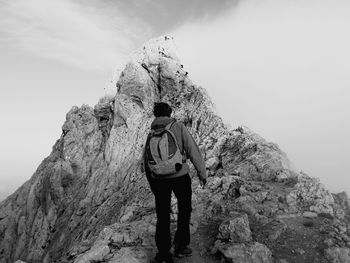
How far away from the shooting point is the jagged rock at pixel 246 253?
34.6ft

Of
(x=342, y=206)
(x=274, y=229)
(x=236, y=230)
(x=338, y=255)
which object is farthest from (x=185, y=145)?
(x=342, y=206)

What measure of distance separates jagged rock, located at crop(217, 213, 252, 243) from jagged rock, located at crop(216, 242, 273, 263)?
0.32 metres

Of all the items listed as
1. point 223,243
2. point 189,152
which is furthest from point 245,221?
point 189,152

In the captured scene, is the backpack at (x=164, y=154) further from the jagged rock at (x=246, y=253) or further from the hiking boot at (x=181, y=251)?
the jagged rock at (x=246, y=253)

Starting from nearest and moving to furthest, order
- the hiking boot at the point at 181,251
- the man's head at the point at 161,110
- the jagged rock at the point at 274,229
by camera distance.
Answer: the man's head at the point at 161,110 → the hiking boot at the point at 181,251 → the jagged rock at the point at 274,229

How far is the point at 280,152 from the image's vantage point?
19594mm

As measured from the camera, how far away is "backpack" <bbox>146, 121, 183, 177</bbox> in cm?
920

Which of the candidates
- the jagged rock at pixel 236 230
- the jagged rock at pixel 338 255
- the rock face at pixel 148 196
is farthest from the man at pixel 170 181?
the jagged rock at pixel 338 255

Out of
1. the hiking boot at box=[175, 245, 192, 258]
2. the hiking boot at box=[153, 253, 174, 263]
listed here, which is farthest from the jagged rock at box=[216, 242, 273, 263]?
the hiking boot at box=[153, 253, 174, 263]

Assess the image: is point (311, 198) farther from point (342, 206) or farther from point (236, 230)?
point (236, 230)

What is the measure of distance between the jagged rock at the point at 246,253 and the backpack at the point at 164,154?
11.2ft

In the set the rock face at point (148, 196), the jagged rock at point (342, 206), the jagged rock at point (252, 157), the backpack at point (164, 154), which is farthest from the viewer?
the jagged rock at point (252, 157)

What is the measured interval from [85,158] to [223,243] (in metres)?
26.8

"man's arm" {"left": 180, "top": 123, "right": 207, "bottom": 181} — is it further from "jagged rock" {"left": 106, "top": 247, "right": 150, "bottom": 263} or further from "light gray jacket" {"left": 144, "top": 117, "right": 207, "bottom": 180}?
"jagged rock" {"left": 106, "top": 247, "right": 150, "bottom": 263}
